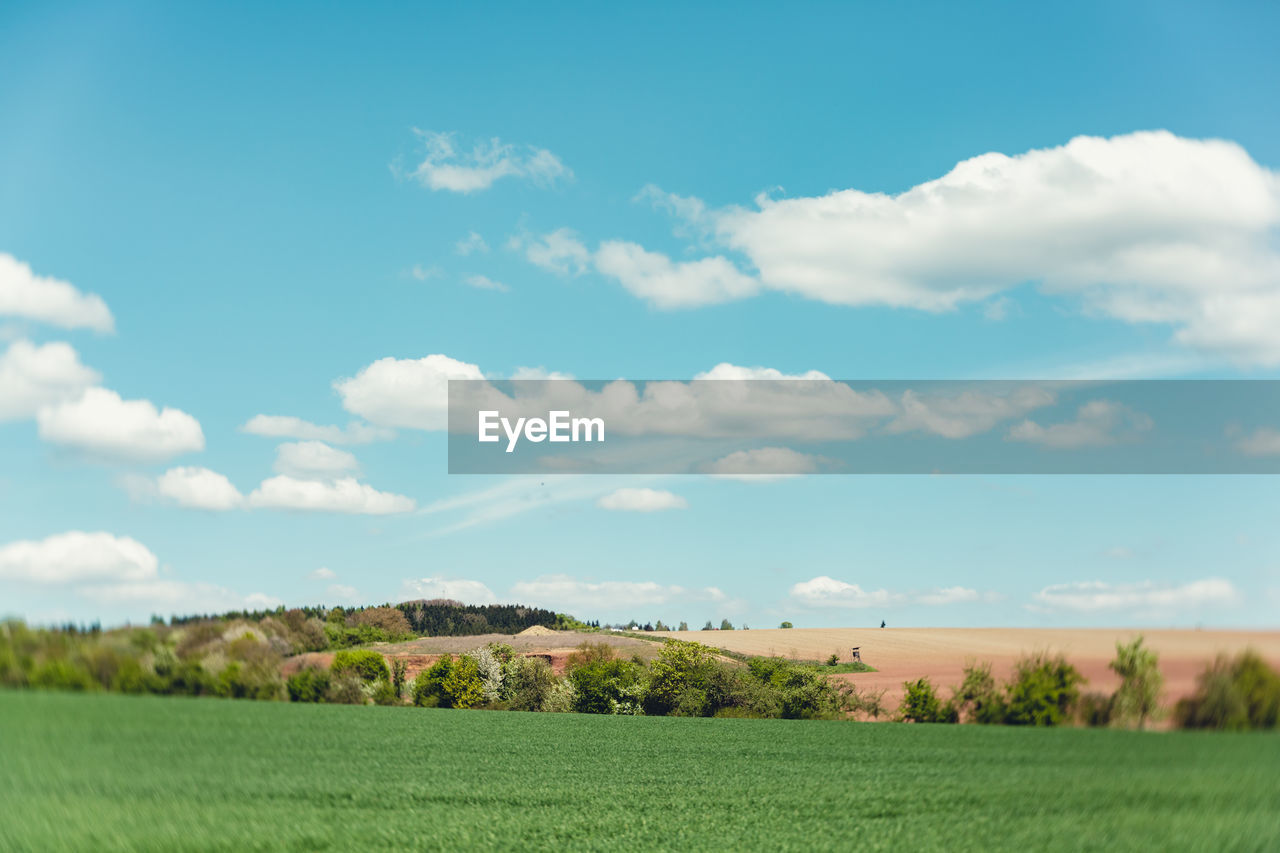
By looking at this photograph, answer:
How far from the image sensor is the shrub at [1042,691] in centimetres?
592

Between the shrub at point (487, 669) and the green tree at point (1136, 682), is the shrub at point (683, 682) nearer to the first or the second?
the shrub at point (487, 669)

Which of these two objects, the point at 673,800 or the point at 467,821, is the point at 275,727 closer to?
the point at 467,821

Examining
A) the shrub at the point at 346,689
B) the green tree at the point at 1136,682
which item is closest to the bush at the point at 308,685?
the shrub at the point at 346,689

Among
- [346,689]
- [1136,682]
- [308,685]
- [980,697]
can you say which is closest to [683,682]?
[346,689]

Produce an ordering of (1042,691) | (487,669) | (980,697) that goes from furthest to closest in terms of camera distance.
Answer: (487,669), (980,697), (1042,691)

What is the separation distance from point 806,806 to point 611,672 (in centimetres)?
1124

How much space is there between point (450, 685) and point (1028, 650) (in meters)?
15.9

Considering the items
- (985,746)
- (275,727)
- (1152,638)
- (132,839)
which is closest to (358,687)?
(275,727)

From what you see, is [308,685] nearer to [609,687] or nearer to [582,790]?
[582,790]

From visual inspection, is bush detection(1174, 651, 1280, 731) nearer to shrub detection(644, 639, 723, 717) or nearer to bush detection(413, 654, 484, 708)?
shrub detection(644, 639, 723, 717)

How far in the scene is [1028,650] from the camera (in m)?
6.46

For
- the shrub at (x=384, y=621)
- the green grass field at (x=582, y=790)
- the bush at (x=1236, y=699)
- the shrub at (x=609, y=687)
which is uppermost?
the bush at (x=1236, y=699)

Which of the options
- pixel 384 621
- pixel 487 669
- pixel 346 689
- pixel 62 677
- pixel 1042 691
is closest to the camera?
pixel 1042 691

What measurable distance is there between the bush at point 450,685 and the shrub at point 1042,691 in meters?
15.0
